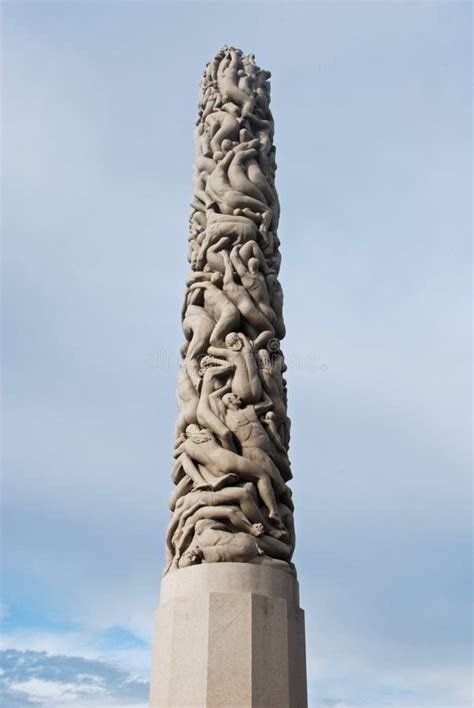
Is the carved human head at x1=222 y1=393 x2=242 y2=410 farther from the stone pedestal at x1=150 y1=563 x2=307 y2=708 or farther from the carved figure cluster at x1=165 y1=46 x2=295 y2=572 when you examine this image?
the stone pedestal at x1=150 y1=563 x2=307 y2=708

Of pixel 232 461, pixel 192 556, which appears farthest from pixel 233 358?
pixel 192 556

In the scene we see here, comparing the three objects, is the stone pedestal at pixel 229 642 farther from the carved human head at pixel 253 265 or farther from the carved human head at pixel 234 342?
the carved human head at pixel 253 265

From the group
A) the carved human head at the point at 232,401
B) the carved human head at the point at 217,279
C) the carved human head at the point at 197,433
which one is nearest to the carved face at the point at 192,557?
the carved human head at the point at 197,433

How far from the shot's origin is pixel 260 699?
25.0 feet

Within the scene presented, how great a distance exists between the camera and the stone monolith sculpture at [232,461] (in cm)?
782

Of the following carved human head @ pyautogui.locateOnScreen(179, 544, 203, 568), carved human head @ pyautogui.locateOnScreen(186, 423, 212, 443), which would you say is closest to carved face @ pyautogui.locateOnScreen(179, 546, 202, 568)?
carved human head @ pyautogui.locateOnScreen(179, 544, 203, 568)

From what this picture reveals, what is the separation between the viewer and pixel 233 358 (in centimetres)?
959

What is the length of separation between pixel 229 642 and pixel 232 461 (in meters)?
1.99

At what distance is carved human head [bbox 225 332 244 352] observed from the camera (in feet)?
31.8

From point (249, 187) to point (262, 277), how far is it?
4.76 feet

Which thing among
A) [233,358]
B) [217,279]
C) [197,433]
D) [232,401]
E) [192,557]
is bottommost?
[192,557]

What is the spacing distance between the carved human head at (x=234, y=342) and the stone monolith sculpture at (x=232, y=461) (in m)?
0.02

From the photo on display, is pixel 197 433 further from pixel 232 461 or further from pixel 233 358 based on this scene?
pixel 233 358

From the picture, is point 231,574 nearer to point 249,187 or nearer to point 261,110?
point 249,187
